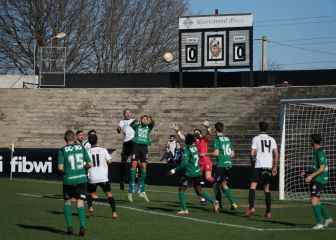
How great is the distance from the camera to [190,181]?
62.8 ft

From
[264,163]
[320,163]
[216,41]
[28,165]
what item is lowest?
[28,165]

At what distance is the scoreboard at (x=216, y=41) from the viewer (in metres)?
41.8

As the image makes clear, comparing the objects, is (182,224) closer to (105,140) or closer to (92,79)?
(105,140)

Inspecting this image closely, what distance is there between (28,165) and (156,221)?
16698mm

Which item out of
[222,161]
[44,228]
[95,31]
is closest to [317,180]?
[222,161]

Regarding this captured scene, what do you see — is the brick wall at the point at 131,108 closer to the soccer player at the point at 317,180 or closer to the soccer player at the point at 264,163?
the soccer player at the point at 264,163

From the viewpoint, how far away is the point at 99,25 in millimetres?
62438

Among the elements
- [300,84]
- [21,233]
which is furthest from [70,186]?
[300,84]

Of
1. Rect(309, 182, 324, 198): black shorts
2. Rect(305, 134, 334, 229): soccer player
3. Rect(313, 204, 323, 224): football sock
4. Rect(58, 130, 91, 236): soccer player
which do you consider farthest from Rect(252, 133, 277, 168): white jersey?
Rect(58, 130, 91, 236): soccer player

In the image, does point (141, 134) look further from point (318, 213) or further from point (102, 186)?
point (318, 213)

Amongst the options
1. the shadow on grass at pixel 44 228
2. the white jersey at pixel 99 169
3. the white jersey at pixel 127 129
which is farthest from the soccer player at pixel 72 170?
the white jersey at pixel 127 129

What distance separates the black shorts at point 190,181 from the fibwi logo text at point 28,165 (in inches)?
564

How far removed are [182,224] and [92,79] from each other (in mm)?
30730

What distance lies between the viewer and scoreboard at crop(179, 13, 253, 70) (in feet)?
137
